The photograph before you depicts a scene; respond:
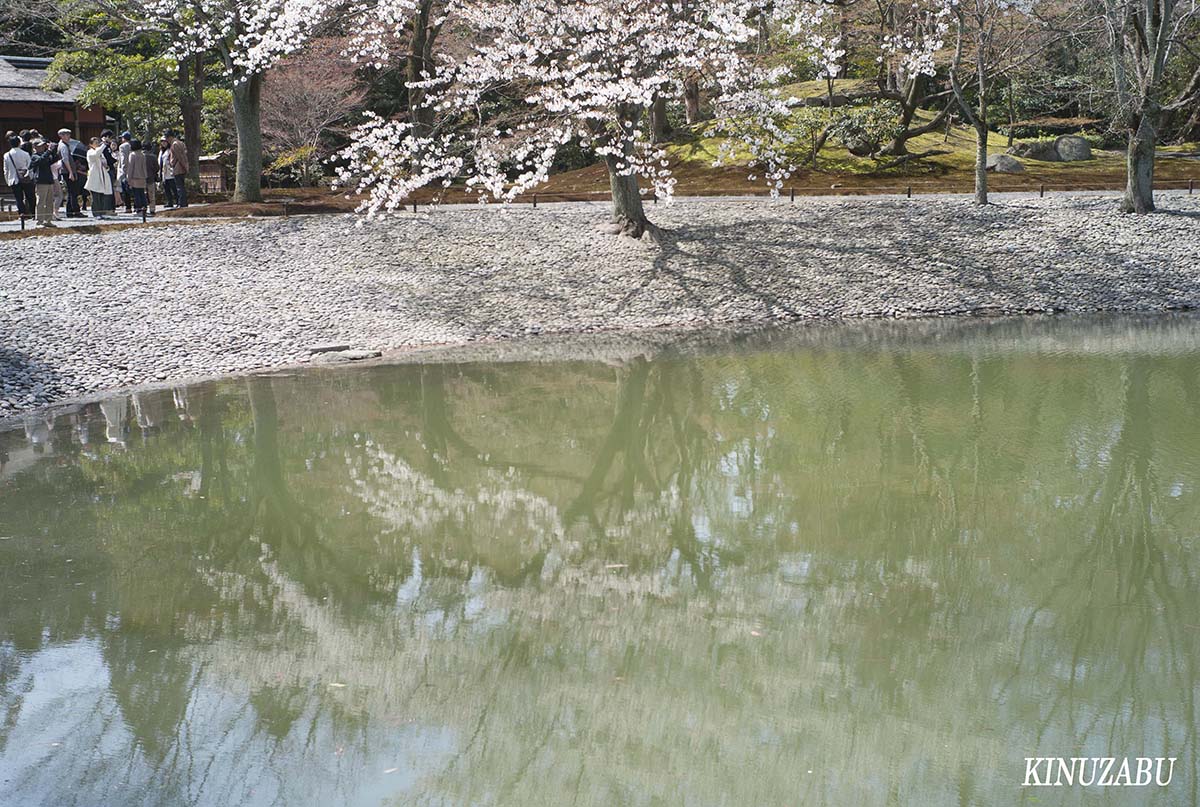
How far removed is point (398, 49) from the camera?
22547mm

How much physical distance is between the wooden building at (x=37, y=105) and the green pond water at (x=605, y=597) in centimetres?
1476

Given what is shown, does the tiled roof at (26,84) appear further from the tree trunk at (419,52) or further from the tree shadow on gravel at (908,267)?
the tree shadow on gravel at (908,267)

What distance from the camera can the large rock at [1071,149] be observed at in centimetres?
2438

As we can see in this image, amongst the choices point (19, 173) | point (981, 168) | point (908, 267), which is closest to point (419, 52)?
point (19, 173)

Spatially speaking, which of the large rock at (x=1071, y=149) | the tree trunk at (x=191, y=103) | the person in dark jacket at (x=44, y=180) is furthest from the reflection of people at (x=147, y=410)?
the large rock at (x=1071, y=149)

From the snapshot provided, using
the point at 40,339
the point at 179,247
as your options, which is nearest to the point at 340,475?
the point at 40,339

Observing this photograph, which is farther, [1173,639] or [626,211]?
[626,211]

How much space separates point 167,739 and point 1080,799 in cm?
395

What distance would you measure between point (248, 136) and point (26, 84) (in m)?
6.96

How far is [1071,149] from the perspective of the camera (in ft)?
80.0

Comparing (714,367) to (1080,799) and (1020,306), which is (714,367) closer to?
(1020,306)

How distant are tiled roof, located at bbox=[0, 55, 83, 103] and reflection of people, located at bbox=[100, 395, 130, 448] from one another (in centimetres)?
1339

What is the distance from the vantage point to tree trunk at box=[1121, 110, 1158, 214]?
61.0 ft

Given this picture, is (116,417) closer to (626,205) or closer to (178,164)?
(626,205)
